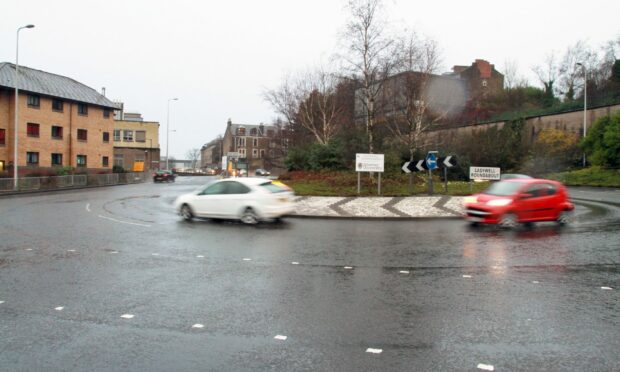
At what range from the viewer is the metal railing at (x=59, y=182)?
3161 cm

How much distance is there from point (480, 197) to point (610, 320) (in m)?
10.0

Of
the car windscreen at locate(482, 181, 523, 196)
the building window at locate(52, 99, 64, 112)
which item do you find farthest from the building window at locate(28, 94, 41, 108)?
the car windscreen at locate(482, 181, 523, 196)

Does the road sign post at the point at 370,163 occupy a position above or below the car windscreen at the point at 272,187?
above

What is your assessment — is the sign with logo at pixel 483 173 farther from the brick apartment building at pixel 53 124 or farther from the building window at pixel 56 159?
the building window at pixel 56 159

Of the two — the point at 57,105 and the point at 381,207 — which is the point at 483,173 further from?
the point at 57,105

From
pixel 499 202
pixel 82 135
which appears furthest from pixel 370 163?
pixel 82 135

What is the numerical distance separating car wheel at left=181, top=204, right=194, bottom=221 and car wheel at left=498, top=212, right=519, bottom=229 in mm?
10133

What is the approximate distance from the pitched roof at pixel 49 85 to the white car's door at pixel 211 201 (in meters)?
34.4

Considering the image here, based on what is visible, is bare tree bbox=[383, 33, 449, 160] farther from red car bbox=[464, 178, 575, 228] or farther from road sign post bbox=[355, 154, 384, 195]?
red car bbox=[464, 178, 575, 228]

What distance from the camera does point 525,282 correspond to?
7.38m

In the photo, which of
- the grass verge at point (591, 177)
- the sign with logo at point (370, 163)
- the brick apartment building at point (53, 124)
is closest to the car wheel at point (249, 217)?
the sign with logo at point (370, 163)

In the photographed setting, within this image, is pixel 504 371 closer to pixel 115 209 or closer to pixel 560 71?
pixel 115 209

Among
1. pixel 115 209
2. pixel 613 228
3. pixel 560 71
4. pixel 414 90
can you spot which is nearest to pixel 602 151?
pixel 414 90

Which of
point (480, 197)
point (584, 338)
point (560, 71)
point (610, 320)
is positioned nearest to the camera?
point (584, 338)
